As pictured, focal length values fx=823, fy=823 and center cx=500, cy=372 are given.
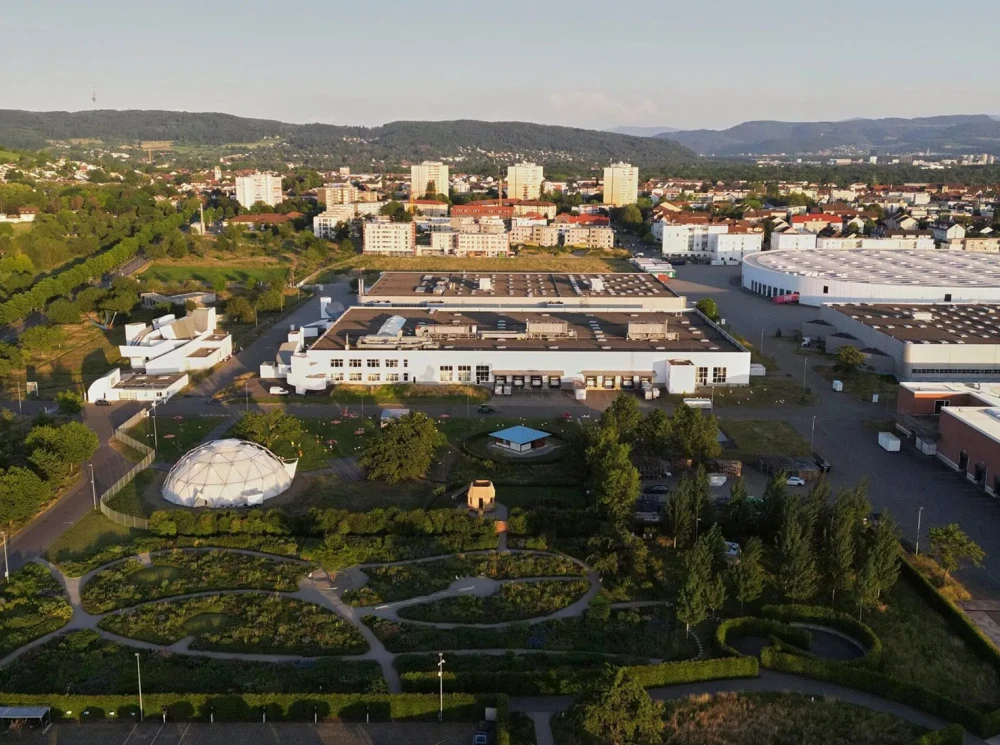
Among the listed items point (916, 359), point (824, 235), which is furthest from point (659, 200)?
point (916, 359)

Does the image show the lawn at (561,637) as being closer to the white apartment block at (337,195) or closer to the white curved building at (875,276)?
the white curved building at (875,276)

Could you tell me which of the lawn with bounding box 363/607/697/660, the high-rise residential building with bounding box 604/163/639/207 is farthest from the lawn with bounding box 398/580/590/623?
the high-rise residential building with bounding box 604/163/639/207

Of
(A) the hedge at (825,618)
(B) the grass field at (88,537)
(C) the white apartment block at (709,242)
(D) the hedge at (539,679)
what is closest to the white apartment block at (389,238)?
(C) the white apartment block at (709,242)

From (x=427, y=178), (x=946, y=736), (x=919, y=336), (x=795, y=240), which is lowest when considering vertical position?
(x=946, y=736)

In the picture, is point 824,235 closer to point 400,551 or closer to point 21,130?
point 400,551

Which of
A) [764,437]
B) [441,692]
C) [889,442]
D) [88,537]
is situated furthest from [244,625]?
[889,442]

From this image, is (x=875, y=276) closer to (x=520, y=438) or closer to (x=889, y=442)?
(x=889, y=442)

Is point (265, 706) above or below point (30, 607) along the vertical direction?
above
